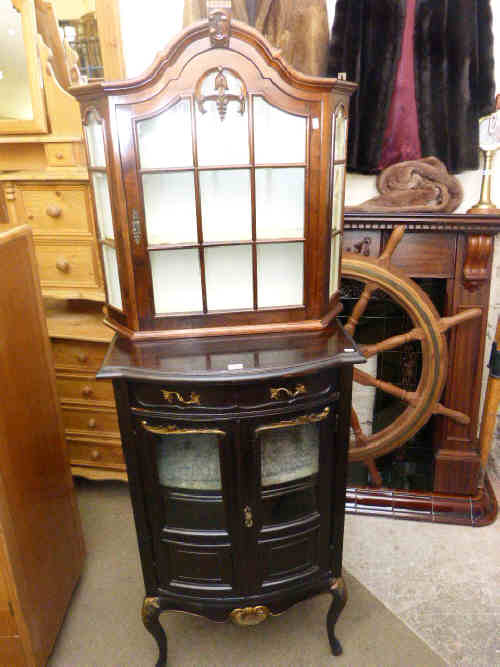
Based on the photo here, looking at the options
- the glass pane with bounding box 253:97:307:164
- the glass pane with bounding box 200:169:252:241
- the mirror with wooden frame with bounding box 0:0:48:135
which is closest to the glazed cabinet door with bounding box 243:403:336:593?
the glass pane with bounding box 200:169:252:241

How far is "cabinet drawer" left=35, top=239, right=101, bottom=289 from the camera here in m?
1.93

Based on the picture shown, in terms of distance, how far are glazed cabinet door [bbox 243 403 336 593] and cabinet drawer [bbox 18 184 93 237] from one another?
1.08m

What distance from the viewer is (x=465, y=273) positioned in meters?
1.91

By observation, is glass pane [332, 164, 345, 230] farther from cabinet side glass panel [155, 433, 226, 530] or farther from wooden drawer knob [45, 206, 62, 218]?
wooden drawer knob [45, 206, 62, 218]

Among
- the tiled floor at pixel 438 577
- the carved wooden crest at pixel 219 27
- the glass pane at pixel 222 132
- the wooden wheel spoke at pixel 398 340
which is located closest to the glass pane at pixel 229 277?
the glass pane at pixel 222 132

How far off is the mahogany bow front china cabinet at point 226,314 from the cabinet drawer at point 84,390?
29.0 inches

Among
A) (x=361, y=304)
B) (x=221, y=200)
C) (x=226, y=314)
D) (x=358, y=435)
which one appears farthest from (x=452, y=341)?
(x=221, y=200)

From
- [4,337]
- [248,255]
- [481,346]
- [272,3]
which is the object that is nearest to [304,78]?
[248,255]

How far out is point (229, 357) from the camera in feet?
4.17

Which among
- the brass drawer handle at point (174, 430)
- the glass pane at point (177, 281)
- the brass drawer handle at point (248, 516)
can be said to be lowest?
the brass drawer handle at point (248, 516)

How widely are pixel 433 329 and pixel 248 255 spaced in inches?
37.0

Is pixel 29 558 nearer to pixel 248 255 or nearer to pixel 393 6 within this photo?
pixel 248 255

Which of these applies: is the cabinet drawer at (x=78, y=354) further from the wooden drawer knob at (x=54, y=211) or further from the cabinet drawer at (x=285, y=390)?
the cabinet drawer at (x=285, y=390)

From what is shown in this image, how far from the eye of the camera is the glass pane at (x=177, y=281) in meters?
1.33
